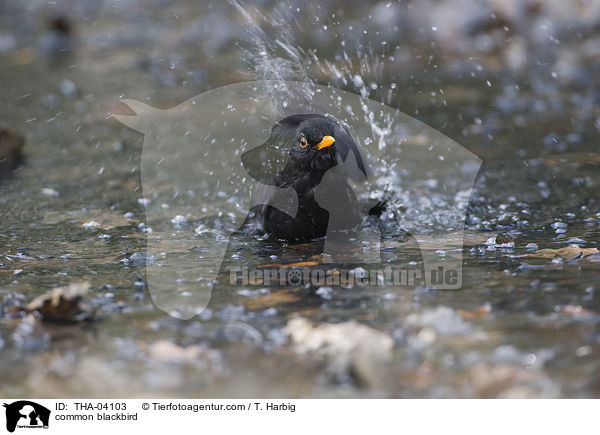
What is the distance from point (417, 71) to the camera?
28.2 ft

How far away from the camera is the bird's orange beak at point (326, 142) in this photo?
4.20 m

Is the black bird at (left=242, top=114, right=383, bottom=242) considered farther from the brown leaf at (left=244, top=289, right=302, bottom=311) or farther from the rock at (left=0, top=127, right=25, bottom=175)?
the rock at (left=0, top=127, right=25, bottom=175)

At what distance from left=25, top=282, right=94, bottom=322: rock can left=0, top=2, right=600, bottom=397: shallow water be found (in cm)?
7

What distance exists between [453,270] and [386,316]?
2.34 feet

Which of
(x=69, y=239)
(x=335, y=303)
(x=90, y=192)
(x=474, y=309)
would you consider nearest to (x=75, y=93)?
(x=90, y=192)

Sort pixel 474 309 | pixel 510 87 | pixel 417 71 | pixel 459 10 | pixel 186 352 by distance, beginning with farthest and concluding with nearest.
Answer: pixel 459 10 → pixel 417 71 → pixel 510 87 → pixel 474 309 → pixel 186 352

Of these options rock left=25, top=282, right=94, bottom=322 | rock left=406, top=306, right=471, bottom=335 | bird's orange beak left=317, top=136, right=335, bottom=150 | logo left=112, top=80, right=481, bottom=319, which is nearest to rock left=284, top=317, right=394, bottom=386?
rock left=406, top=306, right=471, bottom=335

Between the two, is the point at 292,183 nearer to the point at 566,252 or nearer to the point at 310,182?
the point at 310,182

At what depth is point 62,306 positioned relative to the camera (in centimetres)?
304

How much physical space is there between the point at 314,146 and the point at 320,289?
1.25m
